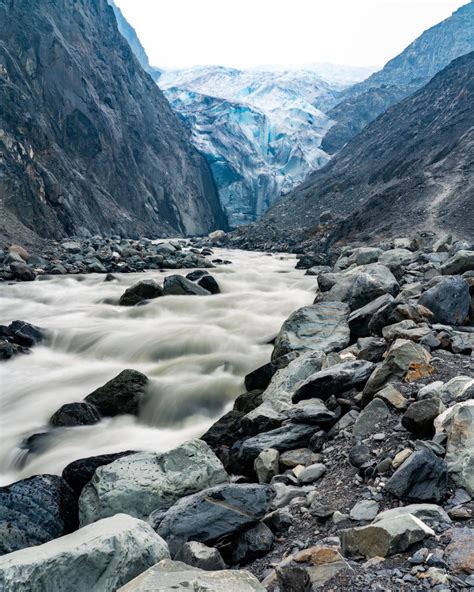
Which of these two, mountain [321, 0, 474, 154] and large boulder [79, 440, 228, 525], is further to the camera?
mountain [321, 0, 474, 154]

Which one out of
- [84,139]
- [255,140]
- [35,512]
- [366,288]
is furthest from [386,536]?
[255,140]

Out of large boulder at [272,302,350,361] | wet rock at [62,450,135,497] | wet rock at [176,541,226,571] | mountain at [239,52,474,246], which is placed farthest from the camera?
mountain at [239,52,474,246]

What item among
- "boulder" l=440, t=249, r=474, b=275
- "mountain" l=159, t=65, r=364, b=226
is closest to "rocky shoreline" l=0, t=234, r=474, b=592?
"boulder" l=440, t=249, r=474, b=275

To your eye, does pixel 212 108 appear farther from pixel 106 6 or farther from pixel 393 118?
pixel 393 118

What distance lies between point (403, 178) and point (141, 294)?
2297 centimetres

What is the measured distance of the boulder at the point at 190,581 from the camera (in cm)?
184

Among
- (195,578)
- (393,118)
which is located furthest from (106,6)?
(195,578)

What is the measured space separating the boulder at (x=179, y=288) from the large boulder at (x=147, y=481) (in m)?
7.48

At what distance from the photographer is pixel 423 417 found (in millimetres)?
3070

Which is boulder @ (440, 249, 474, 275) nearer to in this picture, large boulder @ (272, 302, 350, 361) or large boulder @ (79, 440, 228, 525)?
large boulder @ (272, 302, 350, 361)

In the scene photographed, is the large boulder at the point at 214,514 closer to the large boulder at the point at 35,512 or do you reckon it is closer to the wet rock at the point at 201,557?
the wet rock at the point at 201,557

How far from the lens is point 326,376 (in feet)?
14.6

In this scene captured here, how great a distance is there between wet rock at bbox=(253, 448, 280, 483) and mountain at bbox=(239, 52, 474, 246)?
15732 mm

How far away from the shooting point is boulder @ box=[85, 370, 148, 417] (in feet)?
18.1
